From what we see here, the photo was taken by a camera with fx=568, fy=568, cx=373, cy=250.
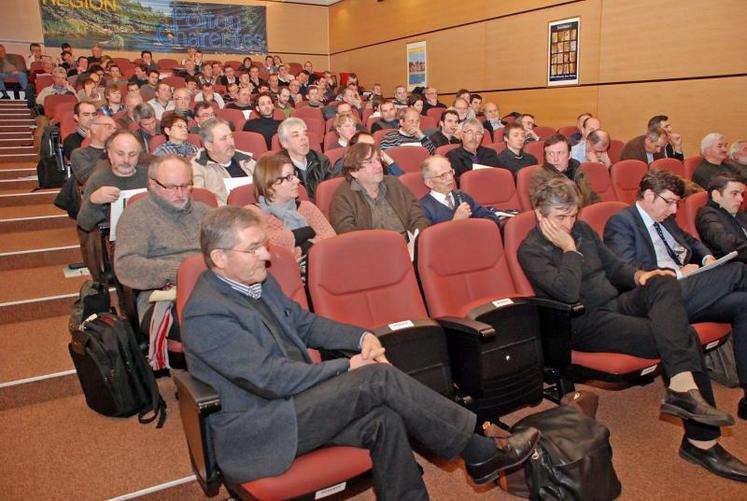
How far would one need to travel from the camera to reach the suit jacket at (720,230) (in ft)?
10.3

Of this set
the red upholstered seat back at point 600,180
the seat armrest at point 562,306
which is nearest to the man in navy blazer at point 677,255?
the seat armrest at point 562,306

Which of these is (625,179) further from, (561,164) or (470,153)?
(470,153)

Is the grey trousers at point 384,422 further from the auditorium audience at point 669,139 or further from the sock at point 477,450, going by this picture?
the auditorium audience at point 669,139

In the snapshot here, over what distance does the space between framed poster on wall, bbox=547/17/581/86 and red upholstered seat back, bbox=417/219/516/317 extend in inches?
243

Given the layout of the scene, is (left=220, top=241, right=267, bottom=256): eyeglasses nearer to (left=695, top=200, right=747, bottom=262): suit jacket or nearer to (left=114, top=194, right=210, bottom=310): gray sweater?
(left=114, top=194, right=210, bottom=310): gray sweater

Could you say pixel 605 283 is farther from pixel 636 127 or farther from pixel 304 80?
pixel 304 80

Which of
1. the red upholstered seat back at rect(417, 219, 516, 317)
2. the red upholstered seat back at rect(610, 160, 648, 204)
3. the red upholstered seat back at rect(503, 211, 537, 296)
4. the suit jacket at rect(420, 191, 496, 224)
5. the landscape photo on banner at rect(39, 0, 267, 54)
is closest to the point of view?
the red upholstered seat back at rect(417, 219, 516, 317)

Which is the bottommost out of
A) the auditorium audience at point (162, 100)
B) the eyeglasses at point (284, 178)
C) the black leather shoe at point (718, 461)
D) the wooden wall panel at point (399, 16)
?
the black leather shoe at point (718, 461)

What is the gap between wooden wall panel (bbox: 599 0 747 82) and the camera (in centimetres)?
610

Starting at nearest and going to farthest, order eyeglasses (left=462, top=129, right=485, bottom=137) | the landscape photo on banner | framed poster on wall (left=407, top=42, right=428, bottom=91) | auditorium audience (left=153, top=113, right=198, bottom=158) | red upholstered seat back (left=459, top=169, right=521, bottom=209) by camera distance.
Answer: red upholstered seat back (left=459, top=169, right=521, bottom=209), auditorium audience (left=153, top=113, right=198, bottom=158), eyeglasses (left=462, top=129, right=485, bottom=137), framed poster on wall (left=407, top=42, right=428, bottom=91), the landscape photo on banner

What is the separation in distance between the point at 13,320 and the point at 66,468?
142 centimetres

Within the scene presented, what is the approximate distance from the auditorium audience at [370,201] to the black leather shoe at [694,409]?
1489 millimetres

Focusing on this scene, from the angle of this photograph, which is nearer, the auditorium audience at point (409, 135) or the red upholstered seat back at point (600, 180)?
the red upholstered seat back at point (600, 180)

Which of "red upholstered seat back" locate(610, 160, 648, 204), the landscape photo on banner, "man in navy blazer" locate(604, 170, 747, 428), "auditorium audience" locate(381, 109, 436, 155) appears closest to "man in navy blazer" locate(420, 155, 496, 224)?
"man in navy blazer" locate(604, 170, 747, 428)
